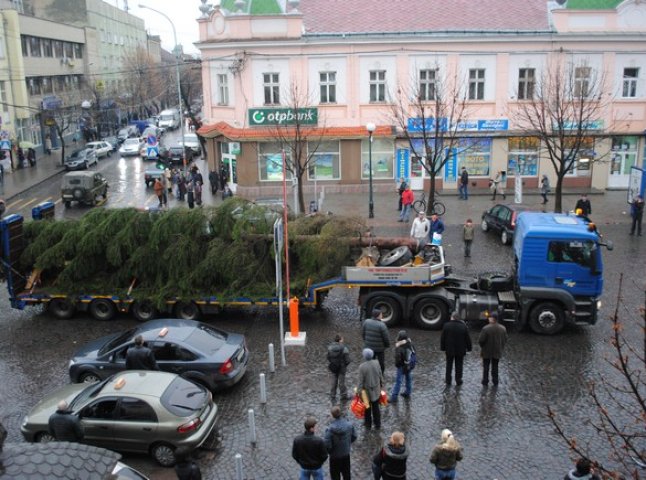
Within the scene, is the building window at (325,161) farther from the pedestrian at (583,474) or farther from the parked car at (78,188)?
the pedestrian at (583,474)

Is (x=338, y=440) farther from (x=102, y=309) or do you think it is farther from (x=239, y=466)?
(x=102, y=309)

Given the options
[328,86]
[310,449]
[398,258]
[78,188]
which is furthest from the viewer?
[328,86]

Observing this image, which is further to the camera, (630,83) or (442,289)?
(630,83)

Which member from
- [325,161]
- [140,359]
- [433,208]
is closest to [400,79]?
[325,161]

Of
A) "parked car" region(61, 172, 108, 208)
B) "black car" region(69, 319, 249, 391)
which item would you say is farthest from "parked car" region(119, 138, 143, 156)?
"black car" region(69, 319, 249, 391)

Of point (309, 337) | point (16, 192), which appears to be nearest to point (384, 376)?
point (309, 337)

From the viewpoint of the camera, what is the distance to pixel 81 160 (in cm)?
4519

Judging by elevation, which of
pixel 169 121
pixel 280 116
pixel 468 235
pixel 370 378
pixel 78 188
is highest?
A: pixel 280 116

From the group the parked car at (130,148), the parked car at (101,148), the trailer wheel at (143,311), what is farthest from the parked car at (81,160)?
the trailer wheel at (143,311)

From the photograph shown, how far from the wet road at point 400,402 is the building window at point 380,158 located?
1740cm

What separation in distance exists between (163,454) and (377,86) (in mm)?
Result: 26481

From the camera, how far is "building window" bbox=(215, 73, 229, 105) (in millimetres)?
34406

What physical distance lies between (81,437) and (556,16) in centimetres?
3135

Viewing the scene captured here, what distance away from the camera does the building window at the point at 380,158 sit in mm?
34562
